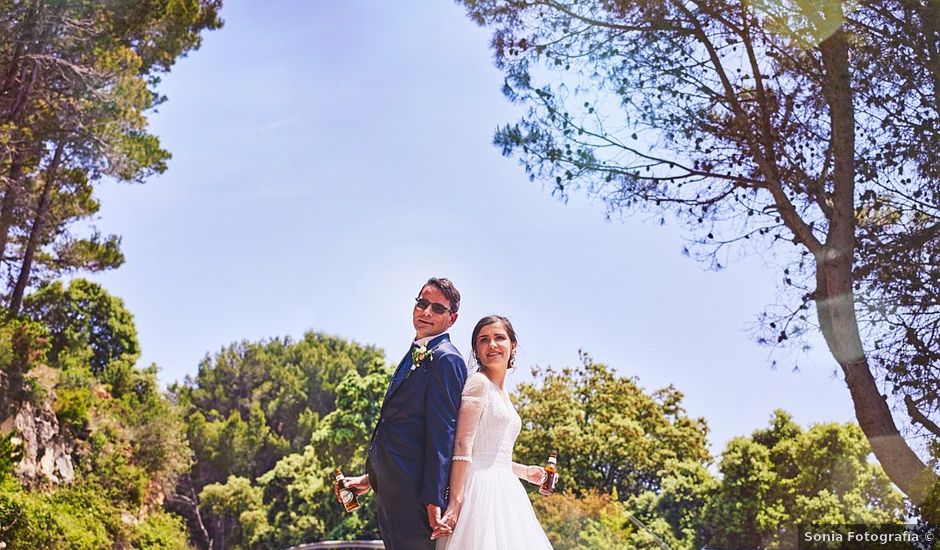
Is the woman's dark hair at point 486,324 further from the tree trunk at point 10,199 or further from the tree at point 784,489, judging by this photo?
the tree trunk at point 10,199

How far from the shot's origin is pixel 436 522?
10.1 ft

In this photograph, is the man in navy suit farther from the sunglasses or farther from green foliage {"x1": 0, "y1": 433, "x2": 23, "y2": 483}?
green foliage {"x1": 0, "y1": 433, "x2": 23, "y2": 483}

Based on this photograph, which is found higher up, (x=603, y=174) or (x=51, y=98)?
(x=51, y=98)

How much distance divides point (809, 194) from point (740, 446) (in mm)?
7631

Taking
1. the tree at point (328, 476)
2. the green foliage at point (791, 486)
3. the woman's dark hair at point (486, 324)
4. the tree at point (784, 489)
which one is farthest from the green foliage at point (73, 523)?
the green foliage at point (791, 486)

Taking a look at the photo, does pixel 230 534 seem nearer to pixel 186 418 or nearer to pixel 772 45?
pixel 186 418

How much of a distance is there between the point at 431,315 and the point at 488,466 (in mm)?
607

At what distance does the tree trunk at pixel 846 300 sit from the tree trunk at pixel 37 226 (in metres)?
→ 11.3

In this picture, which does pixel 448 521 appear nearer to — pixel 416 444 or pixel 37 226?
pixel 416 444

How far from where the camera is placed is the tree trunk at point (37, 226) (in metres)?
14.6

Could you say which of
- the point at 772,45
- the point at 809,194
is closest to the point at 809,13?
the point at 772,45

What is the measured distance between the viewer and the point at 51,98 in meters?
12.7

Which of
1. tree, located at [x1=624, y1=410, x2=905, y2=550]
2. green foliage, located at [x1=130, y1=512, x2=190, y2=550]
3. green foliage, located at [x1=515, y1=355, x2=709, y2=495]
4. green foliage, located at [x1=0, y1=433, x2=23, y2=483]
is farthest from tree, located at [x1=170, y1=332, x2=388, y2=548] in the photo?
green foliage, located at [x1=0, y1=433, x2=23, y2=483]

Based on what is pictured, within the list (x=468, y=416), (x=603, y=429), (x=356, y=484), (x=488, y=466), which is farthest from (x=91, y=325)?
(x=468, y=416)
